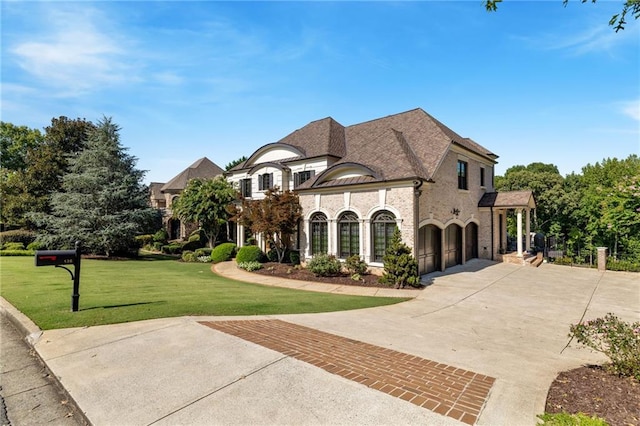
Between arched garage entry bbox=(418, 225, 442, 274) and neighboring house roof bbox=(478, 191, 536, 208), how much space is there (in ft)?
20.7

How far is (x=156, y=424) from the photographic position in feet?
11.8

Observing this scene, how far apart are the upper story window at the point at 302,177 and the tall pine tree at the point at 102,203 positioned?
1402 centimetres

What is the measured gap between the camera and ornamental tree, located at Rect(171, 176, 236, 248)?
26891 millimetres

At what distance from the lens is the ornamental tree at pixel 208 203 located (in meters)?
26.9

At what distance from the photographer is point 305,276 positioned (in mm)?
17000

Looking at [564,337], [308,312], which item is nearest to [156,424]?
[308,312]

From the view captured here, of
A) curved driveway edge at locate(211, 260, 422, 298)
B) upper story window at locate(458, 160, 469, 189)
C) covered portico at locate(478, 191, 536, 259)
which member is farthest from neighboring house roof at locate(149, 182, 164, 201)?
covered portico at locate(478, 191, 536, 259)

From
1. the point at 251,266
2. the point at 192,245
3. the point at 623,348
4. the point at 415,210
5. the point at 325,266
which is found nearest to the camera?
the point at 623,348

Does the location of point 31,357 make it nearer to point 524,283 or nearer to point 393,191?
point 393,191

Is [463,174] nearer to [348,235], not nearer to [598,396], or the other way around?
[348,235]

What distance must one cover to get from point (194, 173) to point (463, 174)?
32.9 metres

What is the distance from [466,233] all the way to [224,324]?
1863 centimetres

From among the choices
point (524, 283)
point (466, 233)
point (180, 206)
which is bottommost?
point (524, 283)

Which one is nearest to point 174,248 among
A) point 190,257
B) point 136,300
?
point 190,257
